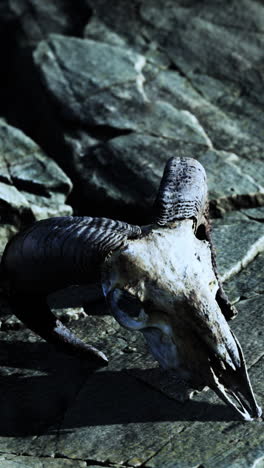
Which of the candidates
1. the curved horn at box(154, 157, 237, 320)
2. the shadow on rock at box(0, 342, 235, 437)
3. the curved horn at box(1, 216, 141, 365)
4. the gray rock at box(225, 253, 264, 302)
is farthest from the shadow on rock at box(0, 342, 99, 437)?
the gray rock at box(225, 253, 264, 302)

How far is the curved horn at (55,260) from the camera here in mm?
4133

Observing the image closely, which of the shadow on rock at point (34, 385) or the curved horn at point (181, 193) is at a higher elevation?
the curved horn at point (181, 193)

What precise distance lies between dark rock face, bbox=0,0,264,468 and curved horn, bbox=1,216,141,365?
0.90 ft

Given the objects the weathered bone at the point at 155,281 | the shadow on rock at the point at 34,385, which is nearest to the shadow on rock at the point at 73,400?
the shadow on rock at the point at 34,385

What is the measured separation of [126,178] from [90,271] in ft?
8.17

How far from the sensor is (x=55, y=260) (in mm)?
4219

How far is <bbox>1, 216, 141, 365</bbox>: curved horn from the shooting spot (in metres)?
4.13

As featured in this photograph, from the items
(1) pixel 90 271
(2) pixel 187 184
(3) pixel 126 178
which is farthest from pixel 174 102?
(1) pixel 90 271

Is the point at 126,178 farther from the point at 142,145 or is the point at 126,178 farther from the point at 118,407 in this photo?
the point at 118,407

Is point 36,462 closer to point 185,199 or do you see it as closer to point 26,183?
point 185,199

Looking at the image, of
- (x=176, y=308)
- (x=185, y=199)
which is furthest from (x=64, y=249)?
(x=185, y=199)

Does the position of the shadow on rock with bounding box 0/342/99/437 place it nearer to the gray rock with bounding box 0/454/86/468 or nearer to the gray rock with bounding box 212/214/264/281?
the gray rock with bounding box 0/454/86/468

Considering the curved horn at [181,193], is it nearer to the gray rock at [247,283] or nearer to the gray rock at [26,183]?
the gray rock at [247,283]

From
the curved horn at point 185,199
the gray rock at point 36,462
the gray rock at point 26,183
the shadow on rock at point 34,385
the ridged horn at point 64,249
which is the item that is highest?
the curved horn at point 185,199
